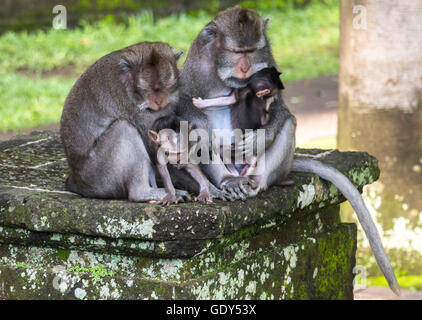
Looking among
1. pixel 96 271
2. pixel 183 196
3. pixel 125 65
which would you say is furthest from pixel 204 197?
pixel 125 65

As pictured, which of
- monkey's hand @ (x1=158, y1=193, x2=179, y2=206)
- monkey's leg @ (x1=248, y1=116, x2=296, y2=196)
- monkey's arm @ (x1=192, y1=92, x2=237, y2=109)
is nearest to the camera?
monkey's hand @ (x1=158, y1=193, x2=179, y2=206)

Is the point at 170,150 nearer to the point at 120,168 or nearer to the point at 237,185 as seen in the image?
the point at 120,168

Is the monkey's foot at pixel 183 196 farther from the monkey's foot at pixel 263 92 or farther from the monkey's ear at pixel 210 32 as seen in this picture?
the monkey's ear at pixel 210 32

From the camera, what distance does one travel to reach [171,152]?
4.29m

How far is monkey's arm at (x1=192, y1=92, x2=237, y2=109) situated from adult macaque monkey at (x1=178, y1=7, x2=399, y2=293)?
1.7 inches

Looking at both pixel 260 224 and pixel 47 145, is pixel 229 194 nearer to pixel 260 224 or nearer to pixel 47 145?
pixel 260 224

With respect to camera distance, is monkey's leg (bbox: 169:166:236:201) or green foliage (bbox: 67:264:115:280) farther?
monkey's leg (bbox: 169:166:236:201)

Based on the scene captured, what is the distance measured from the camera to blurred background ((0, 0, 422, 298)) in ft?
22.4

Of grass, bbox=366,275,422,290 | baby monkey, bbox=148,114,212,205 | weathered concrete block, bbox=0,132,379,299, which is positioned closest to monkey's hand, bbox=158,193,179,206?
baby monkey, bbox=148,114,212,205

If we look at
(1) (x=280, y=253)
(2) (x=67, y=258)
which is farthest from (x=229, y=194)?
(2) (x=67, y=258)

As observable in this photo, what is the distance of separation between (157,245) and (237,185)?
25.5 inches

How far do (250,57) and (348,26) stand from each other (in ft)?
8.37

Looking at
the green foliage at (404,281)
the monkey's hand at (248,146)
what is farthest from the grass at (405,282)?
the monkey's hand at (248,146)

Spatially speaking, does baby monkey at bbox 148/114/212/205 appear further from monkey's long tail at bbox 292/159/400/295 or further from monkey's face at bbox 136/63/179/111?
monkey's long tail at bbox 292/159/400/295
